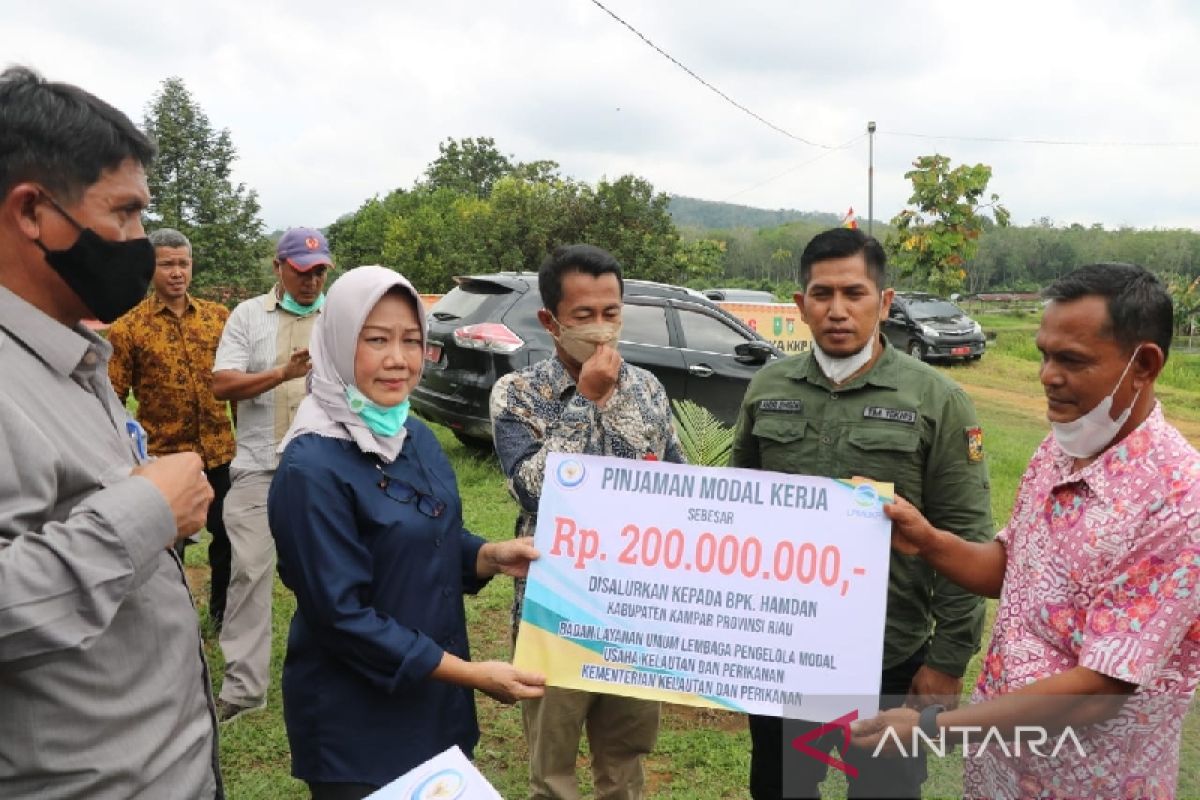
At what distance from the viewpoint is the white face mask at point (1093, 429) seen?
1.60m

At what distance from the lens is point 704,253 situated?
36969mm

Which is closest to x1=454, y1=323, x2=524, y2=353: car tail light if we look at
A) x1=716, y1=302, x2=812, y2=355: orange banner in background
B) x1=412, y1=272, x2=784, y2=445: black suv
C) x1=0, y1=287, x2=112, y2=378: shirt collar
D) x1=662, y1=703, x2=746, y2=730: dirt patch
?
x1=412, y1=272, x2=784, y2=445: black suv

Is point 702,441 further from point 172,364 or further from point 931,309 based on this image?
point 931,309

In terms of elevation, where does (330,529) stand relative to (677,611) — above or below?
above

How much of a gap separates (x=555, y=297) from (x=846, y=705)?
4.49 ft

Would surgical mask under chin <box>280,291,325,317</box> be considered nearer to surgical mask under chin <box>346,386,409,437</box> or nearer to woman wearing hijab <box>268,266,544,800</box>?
woman wearing hijab <box>268,266,544,800</box>

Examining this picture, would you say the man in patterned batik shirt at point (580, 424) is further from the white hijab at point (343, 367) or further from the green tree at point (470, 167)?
the green tree at point (470, 167)

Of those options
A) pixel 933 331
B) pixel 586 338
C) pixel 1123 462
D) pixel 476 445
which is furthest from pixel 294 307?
pixel 933 331

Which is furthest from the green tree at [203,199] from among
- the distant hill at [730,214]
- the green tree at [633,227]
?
the distant hill at [730,214]

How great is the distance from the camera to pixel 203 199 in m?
30.9

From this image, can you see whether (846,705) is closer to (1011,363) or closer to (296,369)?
(296,369)

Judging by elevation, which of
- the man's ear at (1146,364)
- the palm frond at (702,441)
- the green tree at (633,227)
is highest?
the green tree at (633,227)

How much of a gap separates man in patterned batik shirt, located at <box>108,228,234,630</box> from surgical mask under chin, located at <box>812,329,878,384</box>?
3080 millimetres

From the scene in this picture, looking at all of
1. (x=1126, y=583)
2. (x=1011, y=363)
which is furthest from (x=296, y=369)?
(x=1011, y=363)
